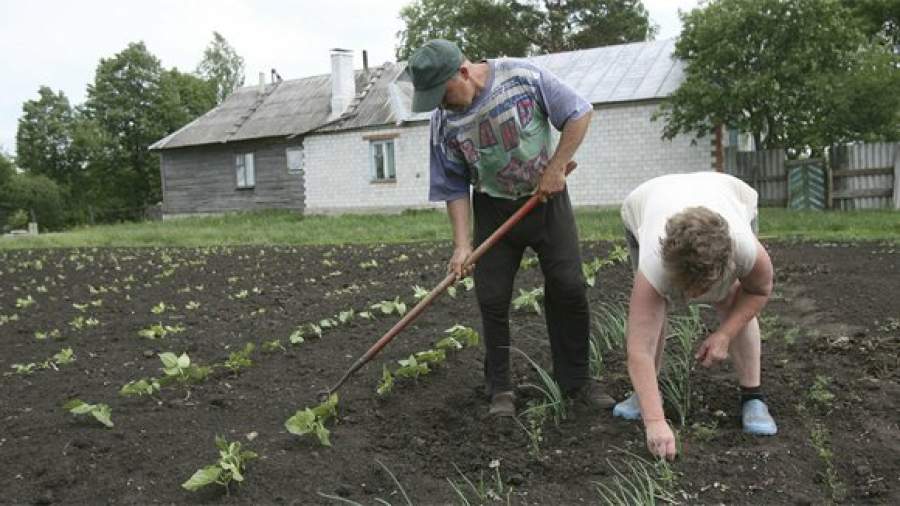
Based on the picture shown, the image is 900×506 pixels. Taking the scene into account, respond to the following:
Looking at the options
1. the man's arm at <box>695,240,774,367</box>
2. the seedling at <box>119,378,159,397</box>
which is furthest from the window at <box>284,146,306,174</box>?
the man's arm at <box>695,240,774,367</box>

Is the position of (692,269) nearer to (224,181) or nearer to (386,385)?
(386,385)

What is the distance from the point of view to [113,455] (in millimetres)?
3387

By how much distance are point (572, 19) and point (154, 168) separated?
63.6 ft

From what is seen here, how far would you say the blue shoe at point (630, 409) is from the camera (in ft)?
11.4

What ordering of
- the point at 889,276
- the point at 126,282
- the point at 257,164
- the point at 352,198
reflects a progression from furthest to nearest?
the point at 257,164 < the point at 352,198 < the point at 126,282 < the point at 889,276

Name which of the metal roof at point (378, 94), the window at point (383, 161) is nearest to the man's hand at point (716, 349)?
the metal roof at point (378, 94)

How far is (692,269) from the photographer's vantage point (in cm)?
254

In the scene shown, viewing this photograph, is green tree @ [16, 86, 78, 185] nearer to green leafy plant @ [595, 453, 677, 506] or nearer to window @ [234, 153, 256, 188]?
window @ [234, 153, 256, 188]

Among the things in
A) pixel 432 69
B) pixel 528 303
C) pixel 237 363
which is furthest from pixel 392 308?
pixel 432 69

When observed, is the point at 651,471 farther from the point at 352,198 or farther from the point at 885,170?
the point at 352,198

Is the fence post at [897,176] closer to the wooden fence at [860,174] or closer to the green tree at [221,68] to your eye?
the wooden fence at [860,174]

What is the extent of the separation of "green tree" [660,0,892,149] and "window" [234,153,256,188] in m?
16.0

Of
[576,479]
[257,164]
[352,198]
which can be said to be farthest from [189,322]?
[257,164]

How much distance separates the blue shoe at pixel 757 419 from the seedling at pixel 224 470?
1838mm
